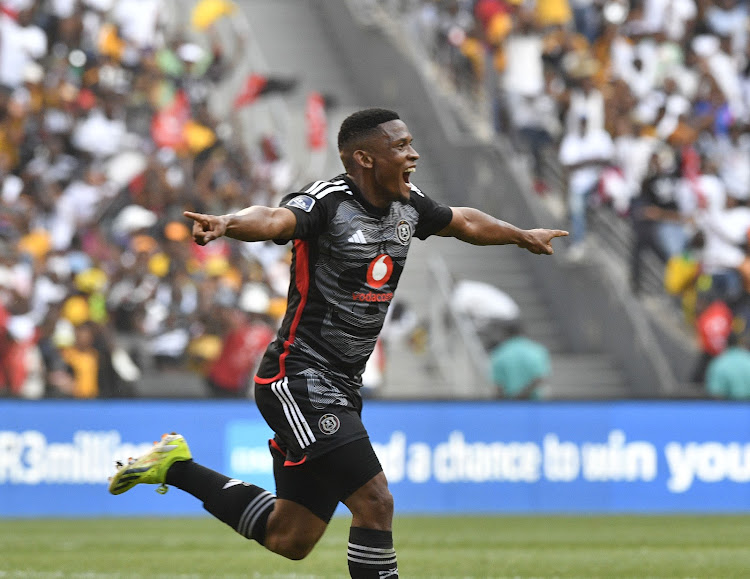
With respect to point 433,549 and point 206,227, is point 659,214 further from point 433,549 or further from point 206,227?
point 206,227

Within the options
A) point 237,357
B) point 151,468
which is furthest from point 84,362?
point 151,468

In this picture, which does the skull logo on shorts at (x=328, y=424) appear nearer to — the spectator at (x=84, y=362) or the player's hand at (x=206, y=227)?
the player's hand at (x=206, y=227)

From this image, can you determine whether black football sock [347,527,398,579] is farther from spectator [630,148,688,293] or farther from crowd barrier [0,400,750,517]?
spectator [630,148,688,293]

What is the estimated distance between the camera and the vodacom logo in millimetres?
6840

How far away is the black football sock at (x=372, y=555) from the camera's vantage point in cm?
654

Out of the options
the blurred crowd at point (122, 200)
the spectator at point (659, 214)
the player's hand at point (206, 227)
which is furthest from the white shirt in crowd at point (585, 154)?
the player's hand at point (206, 227)

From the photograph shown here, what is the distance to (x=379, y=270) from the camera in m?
6.86

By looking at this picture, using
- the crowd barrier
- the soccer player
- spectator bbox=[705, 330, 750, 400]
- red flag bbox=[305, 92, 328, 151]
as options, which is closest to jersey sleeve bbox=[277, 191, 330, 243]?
the soccer player

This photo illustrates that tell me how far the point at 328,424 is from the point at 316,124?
14.7 metres

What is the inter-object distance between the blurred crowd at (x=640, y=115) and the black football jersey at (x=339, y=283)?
10902 mm

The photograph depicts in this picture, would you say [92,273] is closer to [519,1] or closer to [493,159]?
[493,159]

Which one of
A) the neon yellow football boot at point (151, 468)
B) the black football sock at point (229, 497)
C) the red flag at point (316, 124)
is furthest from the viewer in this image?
the red flag at point (316, 124)

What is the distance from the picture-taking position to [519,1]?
76.8 feet

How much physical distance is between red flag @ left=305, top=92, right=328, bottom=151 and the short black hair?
14156 millimetres
